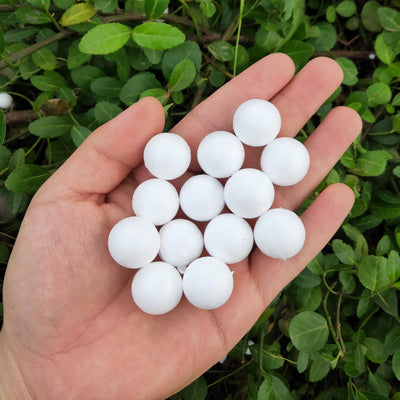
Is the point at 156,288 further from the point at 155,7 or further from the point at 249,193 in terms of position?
the point at 155,7

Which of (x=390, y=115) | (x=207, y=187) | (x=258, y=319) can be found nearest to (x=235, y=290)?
(x=258, y=319)

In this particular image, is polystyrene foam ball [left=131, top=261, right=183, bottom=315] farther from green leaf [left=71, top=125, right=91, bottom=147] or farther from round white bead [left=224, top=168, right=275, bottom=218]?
green leaf [left=71, top=125, right=91, bottom=147]

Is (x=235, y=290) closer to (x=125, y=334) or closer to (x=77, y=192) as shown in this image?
(x=125, y=334)

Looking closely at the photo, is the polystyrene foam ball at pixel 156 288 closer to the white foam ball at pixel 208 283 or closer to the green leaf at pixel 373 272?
Result: the white foam ball at pixel 208 283

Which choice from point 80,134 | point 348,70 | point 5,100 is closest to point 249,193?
point 80,134

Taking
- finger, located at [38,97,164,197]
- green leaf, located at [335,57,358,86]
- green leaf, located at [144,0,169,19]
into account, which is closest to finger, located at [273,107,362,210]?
green leaf, located at [335,57,358,86]

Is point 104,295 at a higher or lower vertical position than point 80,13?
lower
